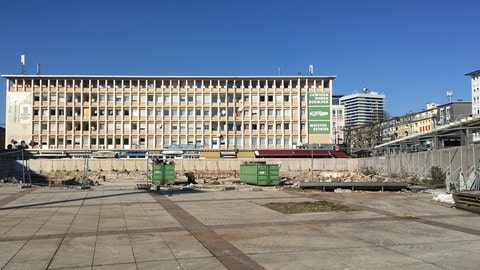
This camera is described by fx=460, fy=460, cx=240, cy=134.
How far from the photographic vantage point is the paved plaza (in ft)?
30.4

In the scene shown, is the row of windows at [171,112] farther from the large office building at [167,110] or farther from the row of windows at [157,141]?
the row of windows at [157,141]

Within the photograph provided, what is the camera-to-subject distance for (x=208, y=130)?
337ft

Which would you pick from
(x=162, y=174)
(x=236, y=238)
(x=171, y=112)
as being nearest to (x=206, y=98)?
(x=171, y=112)

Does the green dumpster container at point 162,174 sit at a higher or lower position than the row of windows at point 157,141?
lower

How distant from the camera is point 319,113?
49312mm

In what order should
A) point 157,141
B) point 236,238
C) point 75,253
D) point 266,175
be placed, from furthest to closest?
point 157,141 < point 266,175 < point 236,238 < point 75,253

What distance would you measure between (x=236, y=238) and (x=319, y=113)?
38.5m

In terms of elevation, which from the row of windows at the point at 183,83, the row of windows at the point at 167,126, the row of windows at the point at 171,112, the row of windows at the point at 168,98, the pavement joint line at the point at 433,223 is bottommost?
the pavement joint line at the point at 433,223

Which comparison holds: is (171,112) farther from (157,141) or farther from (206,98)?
(206,98)

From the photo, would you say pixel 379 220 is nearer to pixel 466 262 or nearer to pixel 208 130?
pixel 466 262

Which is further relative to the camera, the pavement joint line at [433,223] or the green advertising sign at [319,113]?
the green advertising sign at [319,113]

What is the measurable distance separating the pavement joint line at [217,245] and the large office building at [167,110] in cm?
8377

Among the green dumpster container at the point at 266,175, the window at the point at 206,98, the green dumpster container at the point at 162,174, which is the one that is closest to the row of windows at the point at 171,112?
the window at the point at 206,98

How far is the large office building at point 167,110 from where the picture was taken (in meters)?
99.3
